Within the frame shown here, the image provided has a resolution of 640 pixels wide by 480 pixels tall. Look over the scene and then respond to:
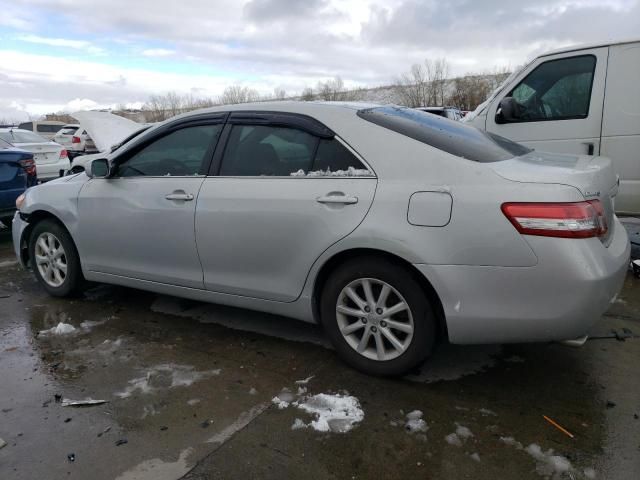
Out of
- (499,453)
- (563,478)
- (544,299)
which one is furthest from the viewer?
(544,299)

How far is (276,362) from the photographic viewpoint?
341 centimetres

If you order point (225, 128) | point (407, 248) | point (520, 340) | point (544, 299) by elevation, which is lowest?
point (520, 340)

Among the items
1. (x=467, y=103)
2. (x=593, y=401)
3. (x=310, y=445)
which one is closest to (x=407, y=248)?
(x=310, y=445)

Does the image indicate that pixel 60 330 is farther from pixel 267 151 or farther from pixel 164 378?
pixel 267 151

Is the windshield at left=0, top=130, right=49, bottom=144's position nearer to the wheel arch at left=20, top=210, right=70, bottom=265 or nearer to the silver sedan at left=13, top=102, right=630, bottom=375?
the wheel arch at left=20, top=210, right=70, bottom=265

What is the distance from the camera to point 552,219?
2.56m

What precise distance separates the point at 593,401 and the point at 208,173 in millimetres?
2686

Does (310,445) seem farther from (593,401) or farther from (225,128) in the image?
(225,128)

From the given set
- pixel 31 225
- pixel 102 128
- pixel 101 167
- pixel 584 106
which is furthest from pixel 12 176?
pixel 584 106

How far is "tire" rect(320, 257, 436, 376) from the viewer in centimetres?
289

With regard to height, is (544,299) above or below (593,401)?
above

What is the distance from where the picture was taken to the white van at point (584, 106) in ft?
16.9

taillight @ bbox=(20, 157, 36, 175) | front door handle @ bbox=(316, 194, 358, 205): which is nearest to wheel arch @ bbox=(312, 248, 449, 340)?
front door handle @ bbox=(316, 194, 358, 205)

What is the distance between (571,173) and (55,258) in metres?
4.03
